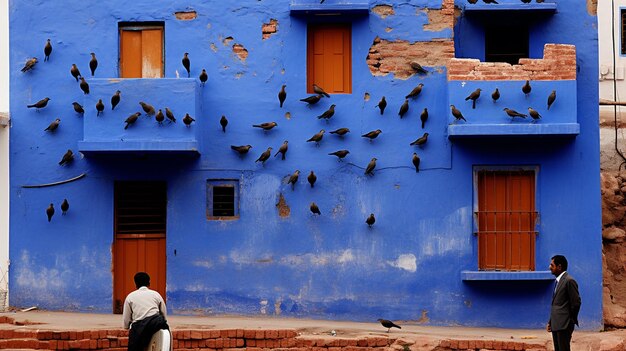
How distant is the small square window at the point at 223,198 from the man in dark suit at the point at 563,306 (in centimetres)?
616

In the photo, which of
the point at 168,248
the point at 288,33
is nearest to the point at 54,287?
the point at 168,248

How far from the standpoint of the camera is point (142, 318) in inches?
487

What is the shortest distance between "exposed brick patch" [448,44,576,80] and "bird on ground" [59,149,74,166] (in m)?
5.69

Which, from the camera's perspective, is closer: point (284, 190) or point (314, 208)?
point (314, 208)

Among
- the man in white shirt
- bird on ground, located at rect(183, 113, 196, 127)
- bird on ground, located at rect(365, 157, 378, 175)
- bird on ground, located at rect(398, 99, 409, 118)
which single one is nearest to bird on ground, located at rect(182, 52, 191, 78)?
bird on ground, located at rect(183, 113, 196, 127)

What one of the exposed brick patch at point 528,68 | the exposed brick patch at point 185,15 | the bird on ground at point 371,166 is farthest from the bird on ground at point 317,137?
the exposed brick patch at point 185,15

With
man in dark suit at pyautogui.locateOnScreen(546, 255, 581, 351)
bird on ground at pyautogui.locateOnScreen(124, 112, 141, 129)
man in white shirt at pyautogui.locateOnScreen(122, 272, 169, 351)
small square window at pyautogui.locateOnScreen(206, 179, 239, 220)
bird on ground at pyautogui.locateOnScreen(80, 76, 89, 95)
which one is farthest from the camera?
small square window at pyautogui.locateOnScreen(206, 179, 239, 220)

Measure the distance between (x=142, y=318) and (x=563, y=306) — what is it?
450cm

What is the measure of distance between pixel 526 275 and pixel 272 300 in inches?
147

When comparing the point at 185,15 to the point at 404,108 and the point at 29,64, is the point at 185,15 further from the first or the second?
the point at 404,108

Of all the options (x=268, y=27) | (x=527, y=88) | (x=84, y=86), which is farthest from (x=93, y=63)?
(x=527, y=88)

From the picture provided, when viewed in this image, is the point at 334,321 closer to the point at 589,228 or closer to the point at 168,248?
the point at 168,248

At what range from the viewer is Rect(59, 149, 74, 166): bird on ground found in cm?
1762

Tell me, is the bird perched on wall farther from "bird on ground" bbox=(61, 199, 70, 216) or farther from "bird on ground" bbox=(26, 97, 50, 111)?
"bird on ground" bbox=(26, 97, 50, 111)
